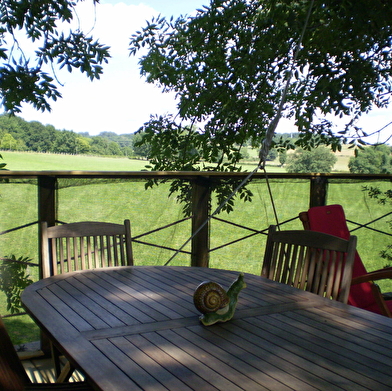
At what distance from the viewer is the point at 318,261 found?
194 cm

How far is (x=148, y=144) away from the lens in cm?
694

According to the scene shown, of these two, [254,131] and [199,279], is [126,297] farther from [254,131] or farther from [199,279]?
[254,131]

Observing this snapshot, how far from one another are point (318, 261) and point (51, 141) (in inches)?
782

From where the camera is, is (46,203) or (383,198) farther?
(383,198)

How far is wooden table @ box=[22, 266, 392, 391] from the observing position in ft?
3.22

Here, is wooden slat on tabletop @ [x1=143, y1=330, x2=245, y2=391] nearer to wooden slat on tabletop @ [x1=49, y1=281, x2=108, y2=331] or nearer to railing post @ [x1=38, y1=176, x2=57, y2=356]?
wooden slat on tabletop @ [x1=49, y1=281, x2=108, y2=331]

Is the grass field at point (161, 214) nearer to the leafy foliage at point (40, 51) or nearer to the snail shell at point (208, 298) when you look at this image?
the snail shell at point (208, 298)

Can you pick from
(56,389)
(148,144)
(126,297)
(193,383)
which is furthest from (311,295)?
(148,144)

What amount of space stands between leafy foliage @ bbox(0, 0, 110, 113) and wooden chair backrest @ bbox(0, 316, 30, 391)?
5.01 metres

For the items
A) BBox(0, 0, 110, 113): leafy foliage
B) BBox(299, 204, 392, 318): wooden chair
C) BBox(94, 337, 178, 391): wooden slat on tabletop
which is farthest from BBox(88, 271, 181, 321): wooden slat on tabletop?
BBox(0, 0, 110, 113): leafy foliage

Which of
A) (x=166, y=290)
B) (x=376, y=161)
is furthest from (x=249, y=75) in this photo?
(x=376, y=161)

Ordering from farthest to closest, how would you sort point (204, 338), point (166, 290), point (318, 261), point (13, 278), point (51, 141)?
point (51, 141) → point (13, 278) → point (318, 261) → point (166, 290) → point (204, 338)

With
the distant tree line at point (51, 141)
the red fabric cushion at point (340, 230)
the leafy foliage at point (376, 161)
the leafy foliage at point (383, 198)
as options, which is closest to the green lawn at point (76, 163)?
the distant tree line at point (51, 141)

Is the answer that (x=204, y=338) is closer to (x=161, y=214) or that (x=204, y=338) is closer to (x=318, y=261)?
(x=318, y=261)
